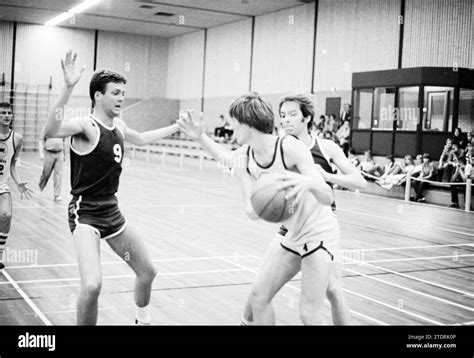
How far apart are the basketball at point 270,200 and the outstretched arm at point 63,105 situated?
1.18 m

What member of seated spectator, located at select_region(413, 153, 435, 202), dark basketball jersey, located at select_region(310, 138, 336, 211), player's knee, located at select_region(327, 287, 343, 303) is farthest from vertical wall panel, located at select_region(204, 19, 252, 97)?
player's knee, located at select_region(327, 287, 343, 303)

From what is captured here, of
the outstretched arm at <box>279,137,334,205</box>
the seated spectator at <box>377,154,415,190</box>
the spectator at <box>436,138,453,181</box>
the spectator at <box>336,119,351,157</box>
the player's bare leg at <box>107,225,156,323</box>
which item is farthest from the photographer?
the spectator at <box>336,119,351,157</box>

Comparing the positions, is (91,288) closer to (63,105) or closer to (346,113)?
(63,105)

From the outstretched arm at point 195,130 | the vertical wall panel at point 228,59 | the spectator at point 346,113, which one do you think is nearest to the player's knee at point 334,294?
the outstretched arm at point 195,130

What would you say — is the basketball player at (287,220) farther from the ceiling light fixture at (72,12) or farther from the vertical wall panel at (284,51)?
the ceiling light fixture at (72,12)

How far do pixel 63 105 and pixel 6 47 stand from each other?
28680 mm

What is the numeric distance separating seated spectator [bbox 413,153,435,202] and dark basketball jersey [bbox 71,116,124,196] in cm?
1220

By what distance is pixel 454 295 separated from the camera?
6.07m

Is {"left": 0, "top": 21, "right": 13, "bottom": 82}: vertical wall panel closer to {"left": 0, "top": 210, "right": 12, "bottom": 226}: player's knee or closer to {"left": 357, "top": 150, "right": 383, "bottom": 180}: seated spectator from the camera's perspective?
{"left": 357, "top": 150, "right": 383, "bottom": 180}: seated spectator

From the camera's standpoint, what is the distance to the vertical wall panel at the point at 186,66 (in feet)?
104

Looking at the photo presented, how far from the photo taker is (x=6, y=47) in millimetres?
29688

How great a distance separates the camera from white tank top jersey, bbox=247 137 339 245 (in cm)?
344
